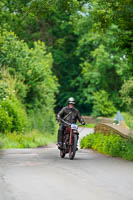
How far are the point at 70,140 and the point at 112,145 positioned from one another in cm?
268

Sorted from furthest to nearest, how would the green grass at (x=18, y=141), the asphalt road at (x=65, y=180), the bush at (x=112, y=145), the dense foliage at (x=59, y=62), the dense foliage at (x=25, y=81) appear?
the dense foliage at (x=59, y=62)
the dense foliage at (x=25, y=81)
the green grass at (x=18, y=141)
the bush at (x=112, y=145)
the asphalt road at (x=65, y=180)

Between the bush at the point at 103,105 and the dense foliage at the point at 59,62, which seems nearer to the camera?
the dense foliage at the point at 59,62

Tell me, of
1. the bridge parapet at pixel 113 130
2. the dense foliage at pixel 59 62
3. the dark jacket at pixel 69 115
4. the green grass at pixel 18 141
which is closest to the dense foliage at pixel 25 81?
the dense foliage at pixel 59 62

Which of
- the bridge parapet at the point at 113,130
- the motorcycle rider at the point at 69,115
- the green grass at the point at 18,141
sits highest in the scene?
the motorcycle rider at the point at 69,115

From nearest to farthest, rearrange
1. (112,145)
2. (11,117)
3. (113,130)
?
(112,145), (113,130), (11,117)

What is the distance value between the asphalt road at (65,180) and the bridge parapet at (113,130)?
184 inches

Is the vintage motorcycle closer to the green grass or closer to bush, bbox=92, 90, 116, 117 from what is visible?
the green grass

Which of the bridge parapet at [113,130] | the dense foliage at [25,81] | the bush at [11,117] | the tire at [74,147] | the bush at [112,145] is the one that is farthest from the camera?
the dense foliage at [25,81]

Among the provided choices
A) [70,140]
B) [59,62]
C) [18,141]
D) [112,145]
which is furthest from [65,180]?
[59,62]

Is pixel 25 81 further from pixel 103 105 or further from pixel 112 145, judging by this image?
pixel 103 105

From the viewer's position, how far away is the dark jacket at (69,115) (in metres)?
16.1

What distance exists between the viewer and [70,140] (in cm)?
1568

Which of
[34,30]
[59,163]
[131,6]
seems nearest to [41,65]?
[131,6]

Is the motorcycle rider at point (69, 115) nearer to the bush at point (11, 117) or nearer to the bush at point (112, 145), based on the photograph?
the bush at point (112, 145)
